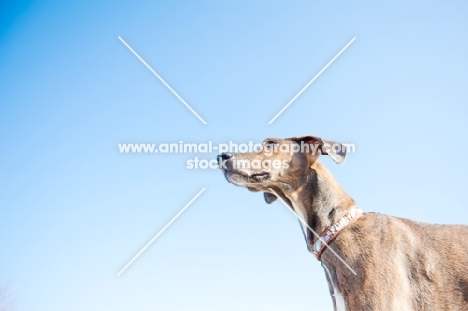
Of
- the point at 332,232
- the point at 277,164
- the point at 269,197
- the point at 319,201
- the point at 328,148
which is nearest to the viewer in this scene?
the point at 332,232

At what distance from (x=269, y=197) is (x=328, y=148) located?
152 cm

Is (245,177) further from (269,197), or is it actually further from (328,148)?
(328,148)

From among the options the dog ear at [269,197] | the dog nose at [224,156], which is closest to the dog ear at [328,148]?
the dog ear at [269,197]

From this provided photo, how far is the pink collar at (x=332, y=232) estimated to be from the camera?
255 inches

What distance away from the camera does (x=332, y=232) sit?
6.49 metres

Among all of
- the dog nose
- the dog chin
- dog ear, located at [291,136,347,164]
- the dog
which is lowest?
the dog

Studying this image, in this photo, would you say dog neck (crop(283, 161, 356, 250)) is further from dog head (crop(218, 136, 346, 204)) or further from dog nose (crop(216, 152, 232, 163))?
dog nose (crop(216, 152, 232, 163))

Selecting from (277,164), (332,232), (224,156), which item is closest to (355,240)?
(332,232)

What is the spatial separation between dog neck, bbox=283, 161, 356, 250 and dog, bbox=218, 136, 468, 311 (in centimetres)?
1

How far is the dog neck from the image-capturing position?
6.73 m

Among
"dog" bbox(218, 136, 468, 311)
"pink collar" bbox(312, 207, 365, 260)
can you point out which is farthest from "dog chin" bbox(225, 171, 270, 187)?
→ "pink collar" bbox(312, 207, 365, 260)

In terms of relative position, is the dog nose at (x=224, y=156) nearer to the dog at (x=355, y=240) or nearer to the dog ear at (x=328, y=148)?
the dog at (x=355, y=240)

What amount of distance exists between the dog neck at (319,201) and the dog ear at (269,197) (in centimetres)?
64

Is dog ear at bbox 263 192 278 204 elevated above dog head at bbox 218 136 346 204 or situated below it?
below
